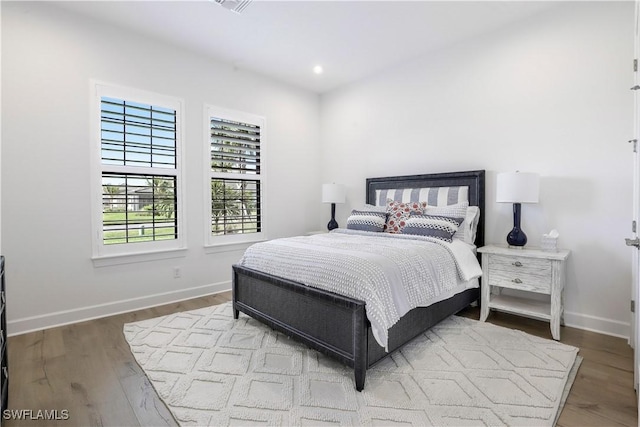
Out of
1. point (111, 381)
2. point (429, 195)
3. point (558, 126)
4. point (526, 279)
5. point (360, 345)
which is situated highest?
point (558, 126)

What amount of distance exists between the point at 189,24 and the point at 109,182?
1747 millimetres

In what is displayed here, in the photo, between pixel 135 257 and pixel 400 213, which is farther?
pixel 400 213

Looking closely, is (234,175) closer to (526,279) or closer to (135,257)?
(135,257)

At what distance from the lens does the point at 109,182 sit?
317 cm

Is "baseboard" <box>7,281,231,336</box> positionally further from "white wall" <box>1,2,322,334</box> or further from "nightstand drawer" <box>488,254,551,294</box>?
"nightstand drawer" <box>488,254,551,294</box>

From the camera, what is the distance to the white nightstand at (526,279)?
2.54m

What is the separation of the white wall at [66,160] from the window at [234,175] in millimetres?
163

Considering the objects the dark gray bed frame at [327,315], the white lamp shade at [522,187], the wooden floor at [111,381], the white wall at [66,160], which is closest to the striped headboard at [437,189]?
the white lamp shade at [522,187]

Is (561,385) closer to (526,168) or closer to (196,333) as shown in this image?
(526,168)

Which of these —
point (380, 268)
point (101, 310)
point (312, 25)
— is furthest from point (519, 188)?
point (101, 310)

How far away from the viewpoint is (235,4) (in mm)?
2742

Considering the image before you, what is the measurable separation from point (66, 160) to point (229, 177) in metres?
1.65

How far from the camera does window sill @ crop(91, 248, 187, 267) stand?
3.12m

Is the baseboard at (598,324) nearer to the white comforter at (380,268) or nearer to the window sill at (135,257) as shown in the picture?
the white comforter at (380,268)
